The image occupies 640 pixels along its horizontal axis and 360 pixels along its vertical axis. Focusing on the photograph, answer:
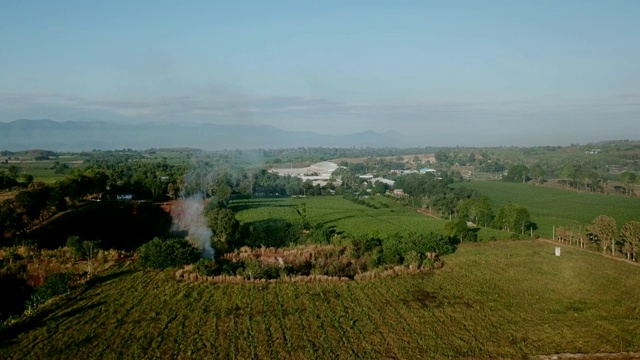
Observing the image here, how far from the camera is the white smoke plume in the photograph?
25.2m

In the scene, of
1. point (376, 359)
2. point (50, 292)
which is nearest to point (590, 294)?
point (376, 359)

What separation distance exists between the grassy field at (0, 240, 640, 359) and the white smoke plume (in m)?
4.54

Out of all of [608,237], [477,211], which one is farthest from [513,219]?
[608,237]

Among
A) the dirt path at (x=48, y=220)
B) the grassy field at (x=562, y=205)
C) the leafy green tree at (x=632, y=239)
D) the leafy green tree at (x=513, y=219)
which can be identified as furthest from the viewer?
the grassy field at (x=562, y=205)

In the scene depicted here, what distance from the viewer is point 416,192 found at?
6150cm

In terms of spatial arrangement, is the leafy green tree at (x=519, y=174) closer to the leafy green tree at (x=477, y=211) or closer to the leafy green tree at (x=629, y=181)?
the leafy green tree at (x=629, y=181)

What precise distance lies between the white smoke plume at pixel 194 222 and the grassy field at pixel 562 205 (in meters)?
25.7

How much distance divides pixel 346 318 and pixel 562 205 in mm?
45465

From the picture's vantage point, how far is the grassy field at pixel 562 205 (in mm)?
41244

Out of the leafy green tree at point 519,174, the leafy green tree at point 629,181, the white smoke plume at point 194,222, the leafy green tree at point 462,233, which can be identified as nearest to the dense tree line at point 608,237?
the leafy green tree at point 462,233

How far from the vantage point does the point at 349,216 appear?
43031mm

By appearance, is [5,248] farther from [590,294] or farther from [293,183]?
[293,183]

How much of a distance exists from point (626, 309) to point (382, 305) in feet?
31.0

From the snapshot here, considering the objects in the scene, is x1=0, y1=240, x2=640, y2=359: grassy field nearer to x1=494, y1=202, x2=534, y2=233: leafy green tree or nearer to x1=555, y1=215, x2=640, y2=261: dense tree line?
x1=555, y1=215, x2=640, y2=261: dense tree line
